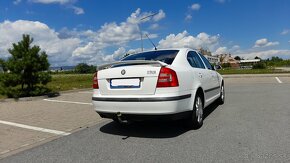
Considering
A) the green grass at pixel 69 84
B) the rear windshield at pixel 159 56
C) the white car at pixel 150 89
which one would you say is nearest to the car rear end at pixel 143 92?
the white car at pixel 150 89

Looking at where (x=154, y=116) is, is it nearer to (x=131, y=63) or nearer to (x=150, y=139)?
(x=150, y=139)

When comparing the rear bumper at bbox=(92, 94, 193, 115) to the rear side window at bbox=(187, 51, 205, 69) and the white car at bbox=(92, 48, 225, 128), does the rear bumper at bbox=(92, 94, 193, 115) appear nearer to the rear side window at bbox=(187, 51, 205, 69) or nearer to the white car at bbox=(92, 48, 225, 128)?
the white car at bbox=(92, 48, 225, 128)

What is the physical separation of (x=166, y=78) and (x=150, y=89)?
0.32 m

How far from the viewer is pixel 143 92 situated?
4508 millimetres

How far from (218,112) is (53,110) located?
485 cm

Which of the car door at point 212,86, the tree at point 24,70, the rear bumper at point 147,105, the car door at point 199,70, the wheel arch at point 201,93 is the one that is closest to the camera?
the rear bumper at point 147,105

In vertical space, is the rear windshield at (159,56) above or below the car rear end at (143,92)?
above

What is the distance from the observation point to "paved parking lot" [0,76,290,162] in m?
3.82

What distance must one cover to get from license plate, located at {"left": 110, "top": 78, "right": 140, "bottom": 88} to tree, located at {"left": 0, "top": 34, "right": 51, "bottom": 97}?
24.4 ft

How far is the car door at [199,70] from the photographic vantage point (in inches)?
217

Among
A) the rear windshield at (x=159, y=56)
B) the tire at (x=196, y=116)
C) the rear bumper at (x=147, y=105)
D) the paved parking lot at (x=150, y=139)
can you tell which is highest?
the rear windshield at (x=159, y=56)

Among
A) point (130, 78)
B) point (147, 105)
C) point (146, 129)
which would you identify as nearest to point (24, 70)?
point (146, 129)

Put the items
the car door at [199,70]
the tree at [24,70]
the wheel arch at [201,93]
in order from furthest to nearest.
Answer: the tree at [24,70] → the car door at [199,70] → the wheel arch at [201,93]

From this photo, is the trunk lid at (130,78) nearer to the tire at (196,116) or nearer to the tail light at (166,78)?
the tail light at (166,78)
